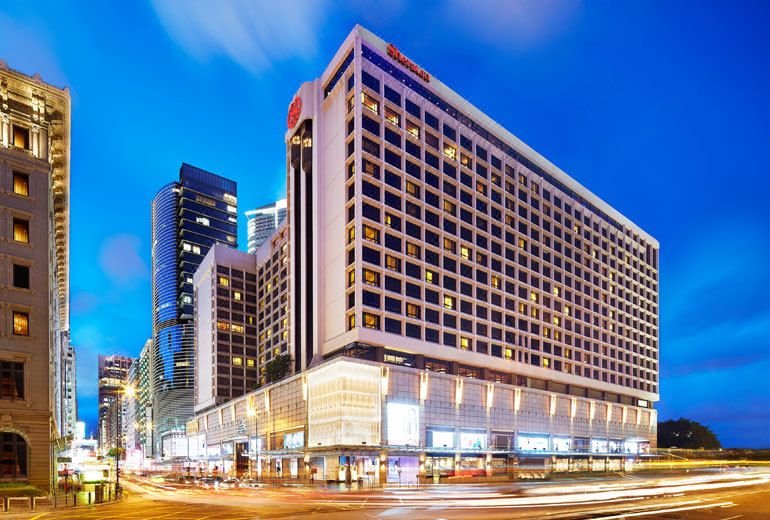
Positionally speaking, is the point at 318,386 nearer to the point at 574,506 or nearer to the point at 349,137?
the point at 349,137

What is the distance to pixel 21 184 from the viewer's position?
56.1 m

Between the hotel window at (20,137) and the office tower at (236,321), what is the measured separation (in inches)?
3710

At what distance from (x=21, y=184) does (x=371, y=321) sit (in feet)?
165

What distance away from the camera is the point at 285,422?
103438 mm

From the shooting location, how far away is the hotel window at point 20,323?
175ft

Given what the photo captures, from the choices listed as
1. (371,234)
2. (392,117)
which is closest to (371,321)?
(371,234)

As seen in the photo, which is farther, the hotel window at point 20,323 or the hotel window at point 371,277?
the hotel window at point 371,277

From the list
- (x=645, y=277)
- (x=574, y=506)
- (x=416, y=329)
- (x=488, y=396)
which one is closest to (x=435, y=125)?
(x=416, y=329)

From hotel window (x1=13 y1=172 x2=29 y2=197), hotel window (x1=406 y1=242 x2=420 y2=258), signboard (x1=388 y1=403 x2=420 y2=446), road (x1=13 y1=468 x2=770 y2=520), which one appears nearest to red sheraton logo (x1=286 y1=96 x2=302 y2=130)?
hotel window (x1=406 y1=242 x2=420 y2=258)

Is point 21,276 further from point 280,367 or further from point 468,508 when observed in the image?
point 280,367

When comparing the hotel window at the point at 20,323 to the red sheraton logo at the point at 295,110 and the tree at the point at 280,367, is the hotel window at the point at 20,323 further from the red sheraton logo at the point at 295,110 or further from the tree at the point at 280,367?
the red sheraton logo at the point at 295,110

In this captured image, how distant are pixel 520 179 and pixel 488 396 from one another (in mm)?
46933

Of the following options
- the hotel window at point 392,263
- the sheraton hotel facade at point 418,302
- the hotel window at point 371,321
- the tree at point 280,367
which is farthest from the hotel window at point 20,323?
the tree at point 280,367

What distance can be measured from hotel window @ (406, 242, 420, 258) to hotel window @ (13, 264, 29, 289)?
5742 centimetres
